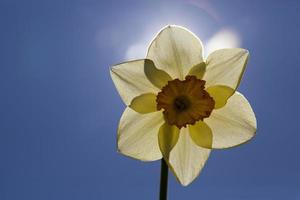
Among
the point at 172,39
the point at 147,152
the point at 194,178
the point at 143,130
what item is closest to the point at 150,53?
the point at 172,39

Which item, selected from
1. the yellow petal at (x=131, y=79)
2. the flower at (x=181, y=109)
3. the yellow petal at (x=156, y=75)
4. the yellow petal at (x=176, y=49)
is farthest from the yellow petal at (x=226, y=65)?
the yellow petal at (x=131, y=79)

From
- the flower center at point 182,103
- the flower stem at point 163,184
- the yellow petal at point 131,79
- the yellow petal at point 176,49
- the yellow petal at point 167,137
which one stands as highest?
the yellow petal at point 176,49

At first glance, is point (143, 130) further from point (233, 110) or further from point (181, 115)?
point (233, 110)

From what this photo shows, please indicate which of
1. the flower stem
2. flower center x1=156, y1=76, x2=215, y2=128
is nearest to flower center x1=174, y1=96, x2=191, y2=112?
flower center x1=156, y1=76, x2=215, y2=128

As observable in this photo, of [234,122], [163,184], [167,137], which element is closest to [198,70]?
[234,122]

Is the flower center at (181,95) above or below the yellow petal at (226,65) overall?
below

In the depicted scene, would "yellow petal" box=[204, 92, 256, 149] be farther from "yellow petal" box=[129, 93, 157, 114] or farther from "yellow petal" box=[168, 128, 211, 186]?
"yellow petal" box=[129, 93, 157, 114]

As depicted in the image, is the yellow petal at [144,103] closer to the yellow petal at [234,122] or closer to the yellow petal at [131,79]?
the yellow petal at [131,79]

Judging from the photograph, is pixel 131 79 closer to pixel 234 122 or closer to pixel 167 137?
pixel 167 137
